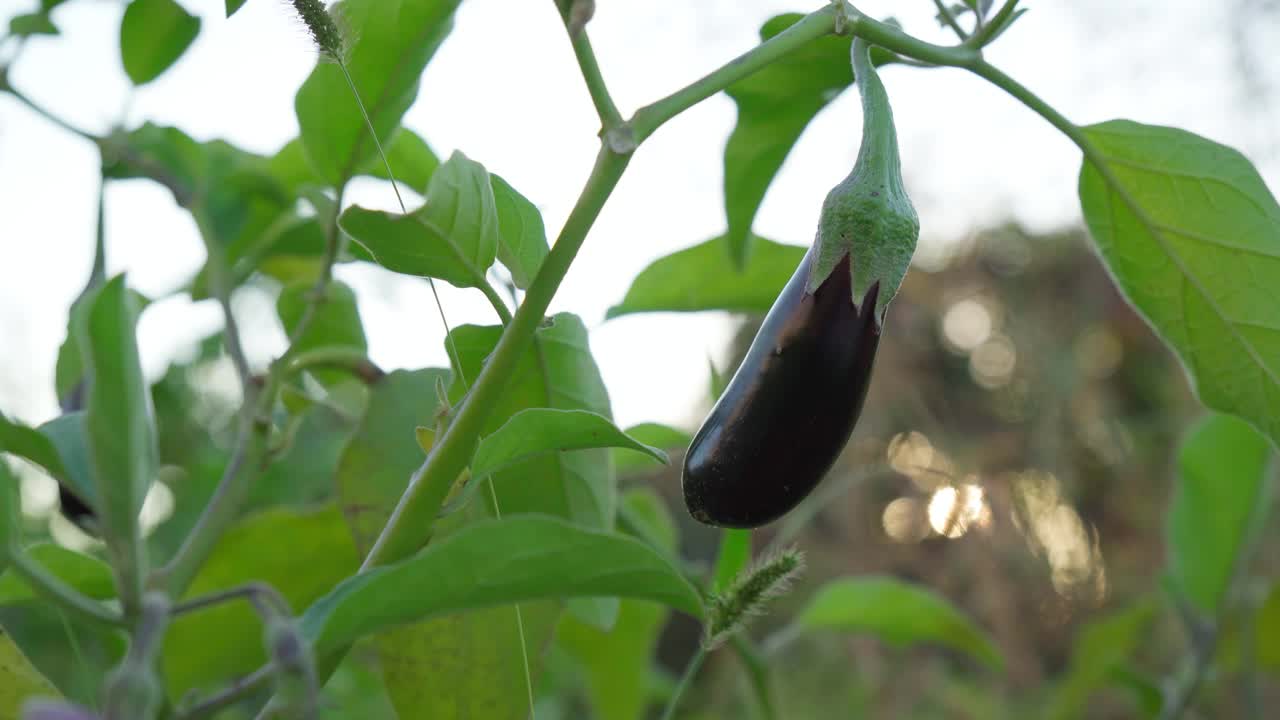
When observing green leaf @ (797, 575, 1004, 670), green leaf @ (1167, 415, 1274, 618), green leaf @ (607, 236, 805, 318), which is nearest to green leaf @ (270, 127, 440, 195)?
green leaf @ (607, 236, 805, 318)

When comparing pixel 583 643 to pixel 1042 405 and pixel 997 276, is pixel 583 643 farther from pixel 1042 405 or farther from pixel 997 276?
pixel 997 276

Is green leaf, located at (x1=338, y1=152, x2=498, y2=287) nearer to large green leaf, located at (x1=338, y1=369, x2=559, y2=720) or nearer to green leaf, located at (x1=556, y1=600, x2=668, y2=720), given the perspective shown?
large green leaf, located at (x1=338, y1=369, x2=559, y2=720)

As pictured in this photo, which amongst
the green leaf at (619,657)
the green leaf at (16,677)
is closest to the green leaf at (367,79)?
the green leaf at (16,677)

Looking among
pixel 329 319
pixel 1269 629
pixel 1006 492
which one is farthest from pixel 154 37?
pixel 1006 492

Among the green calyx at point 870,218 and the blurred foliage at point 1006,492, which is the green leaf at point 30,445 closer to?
the green calyx at point 870,218

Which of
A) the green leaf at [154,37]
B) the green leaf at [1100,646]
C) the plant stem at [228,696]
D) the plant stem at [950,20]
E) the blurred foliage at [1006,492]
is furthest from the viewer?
the blurred foliage at [1006,492]

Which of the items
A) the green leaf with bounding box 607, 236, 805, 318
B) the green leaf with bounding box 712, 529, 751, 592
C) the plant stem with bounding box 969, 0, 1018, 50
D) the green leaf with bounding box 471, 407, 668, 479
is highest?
the plant stem with bounding box 969, 0, 1018, 50
